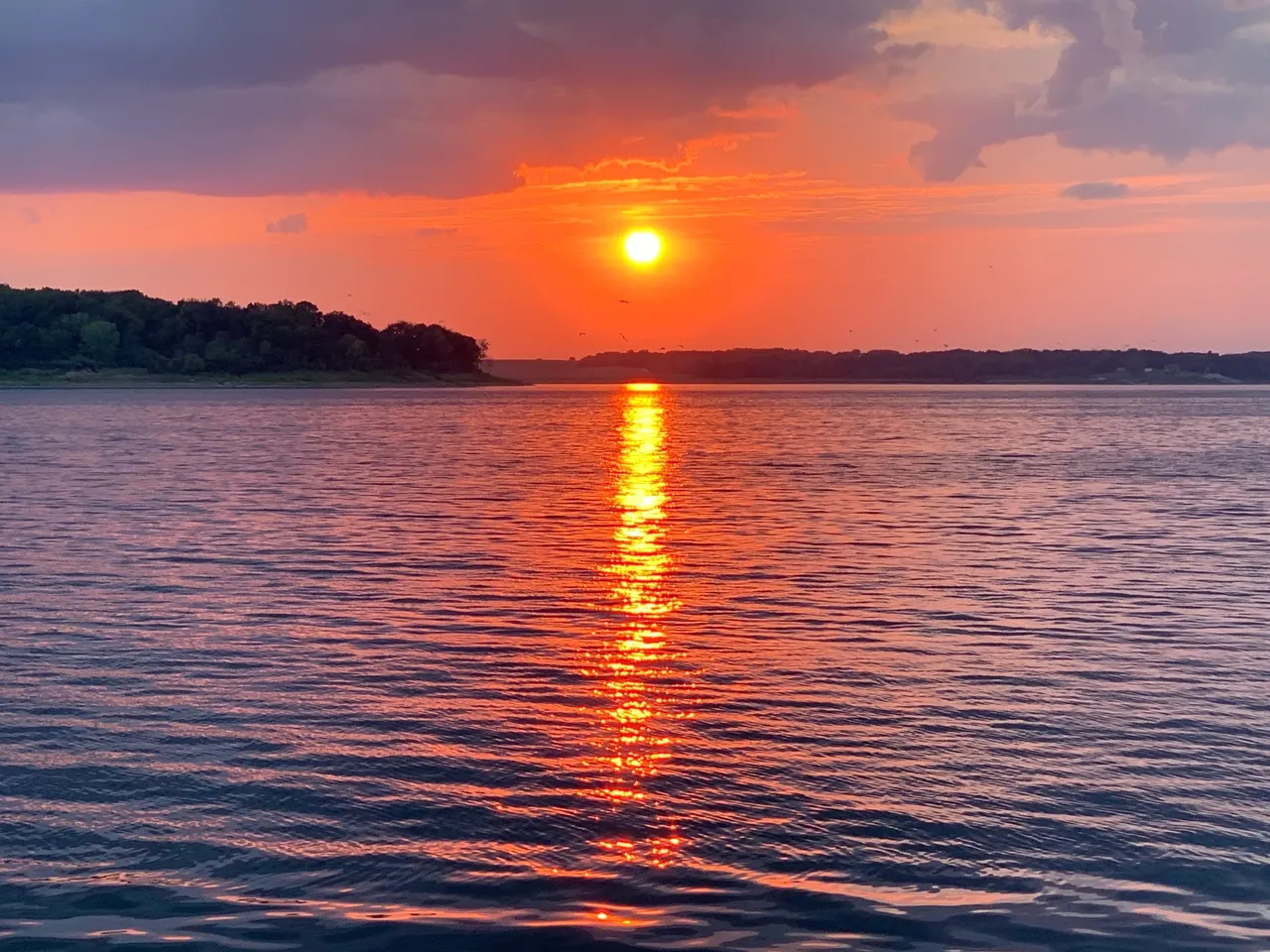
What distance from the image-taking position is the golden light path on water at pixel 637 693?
39.2ft

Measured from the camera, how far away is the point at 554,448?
80.4 meters

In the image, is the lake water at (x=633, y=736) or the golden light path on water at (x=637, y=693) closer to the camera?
the lake water at (x=633, y=736)

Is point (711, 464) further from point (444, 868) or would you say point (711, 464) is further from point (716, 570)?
point (444, 868)

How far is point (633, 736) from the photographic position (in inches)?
588

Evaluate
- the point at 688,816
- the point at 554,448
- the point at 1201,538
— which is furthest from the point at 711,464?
the point at 688,816

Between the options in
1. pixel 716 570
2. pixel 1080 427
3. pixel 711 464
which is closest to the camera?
pixel 716 570

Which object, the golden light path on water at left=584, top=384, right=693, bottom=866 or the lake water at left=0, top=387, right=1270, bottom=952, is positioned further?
the golden light path on water at left=584, top=384, right=693, bottom=866

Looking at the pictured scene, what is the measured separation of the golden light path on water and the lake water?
7cm

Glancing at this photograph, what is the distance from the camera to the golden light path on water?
11953 millimetres

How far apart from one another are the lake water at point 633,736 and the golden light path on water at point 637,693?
0.07 m

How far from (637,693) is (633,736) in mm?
1967

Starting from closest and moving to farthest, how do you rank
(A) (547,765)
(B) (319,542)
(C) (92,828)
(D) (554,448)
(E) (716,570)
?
(C) (92,828) < (A) (547,765) < (E) (716,570) < (B) (319,542) < (D) (554,448)

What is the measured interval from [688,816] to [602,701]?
14.4 ft

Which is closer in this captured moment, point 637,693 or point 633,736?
point 633,736
